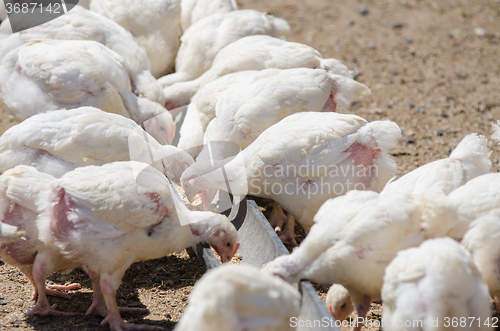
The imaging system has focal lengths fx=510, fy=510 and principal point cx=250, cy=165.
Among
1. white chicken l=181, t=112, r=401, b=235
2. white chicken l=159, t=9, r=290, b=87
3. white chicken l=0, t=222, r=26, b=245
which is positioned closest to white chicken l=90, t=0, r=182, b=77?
white chicken l=159, t=9, r=290, b=87

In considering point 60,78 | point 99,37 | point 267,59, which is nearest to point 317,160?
point 267,59

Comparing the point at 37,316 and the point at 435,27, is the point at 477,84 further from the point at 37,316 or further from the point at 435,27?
the point at 37,316

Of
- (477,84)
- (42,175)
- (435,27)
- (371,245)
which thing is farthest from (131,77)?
(435,27)

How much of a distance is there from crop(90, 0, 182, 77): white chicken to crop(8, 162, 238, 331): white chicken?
3.06m

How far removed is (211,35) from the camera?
5625mm

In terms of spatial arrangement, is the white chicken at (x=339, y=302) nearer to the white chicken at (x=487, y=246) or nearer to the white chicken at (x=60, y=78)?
the white chicken at (x=487, y=246)

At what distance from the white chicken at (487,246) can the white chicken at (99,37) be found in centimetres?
330

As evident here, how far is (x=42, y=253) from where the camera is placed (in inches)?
125

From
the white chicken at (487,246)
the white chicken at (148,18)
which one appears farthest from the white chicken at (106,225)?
the white chicken at (148,18)

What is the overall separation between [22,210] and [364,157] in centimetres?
236

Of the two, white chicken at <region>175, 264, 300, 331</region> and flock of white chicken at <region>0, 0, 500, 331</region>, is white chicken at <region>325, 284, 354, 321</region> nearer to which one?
flock of white chicken at <region>0, 0, 500, 331</region>

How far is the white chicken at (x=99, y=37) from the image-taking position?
4.98 m

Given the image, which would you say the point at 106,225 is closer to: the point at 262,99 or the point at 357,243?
the point at 357,243

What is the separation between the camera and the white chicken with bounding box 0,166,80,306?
307 cm
